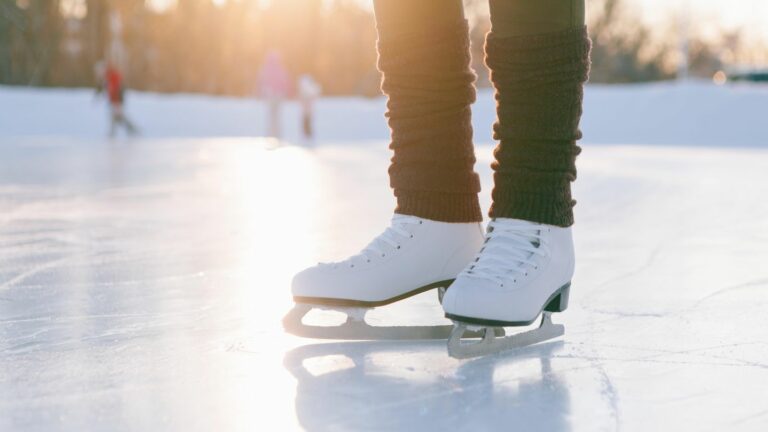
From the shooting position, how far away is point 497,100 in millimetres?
1192

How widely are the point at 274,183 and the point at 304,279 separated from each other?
3239 mm

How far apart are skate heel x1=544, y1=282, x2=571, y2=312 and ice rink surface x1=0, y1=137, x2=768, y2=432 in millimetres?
41

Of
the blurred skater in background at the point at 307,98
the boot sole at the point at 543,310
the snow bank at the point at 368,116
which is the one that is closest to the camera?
the boot sole at the point at 543,310

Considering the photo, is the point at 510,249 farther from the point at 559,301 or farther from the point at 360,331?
the point at 360,331

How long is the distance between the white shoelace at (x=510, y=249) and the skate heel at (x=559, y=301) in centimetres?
6

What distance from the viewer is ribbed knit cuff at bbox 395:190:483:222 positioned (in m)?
1.26

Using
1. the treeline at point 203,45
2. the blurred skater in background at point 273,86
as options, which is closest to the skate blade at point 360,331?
the blurred skater in background at point 273,86

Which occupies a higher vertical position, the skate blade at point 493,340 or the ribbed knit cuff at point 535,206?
the ribbed knit cuff at point 535,206

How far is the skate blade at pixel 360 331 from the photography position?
1.21 metres

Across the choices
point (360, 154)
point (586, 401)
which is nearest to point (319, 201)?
point (586, 401)

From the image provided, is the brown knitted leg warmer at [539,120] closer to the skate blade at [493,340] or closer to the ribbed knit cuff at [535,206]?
the ribbed knit cuff at [535,206]

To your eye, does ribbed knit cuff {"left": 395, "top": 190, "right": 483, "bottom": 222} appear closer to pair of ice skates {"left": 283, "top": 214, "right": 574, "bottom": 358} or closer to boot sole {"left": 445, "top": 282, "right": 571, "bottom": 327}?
pair of ice skates {"left": 283, "top": 214, "right": 574, "bottom": 358}

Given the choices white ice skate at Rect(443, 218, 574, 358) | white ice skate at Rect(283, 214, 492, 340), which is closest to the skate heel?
white ice skate at Rect(443, 218, 574, 358)

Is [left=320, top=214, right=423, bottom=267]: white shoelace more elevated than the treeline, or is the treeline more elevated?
the treeline
